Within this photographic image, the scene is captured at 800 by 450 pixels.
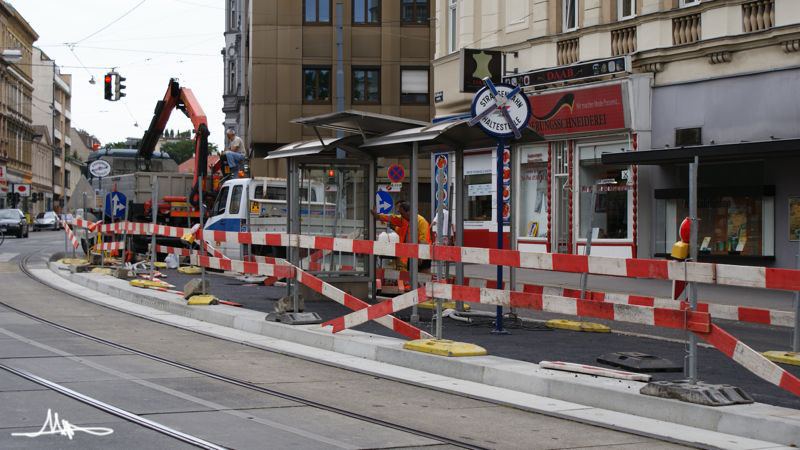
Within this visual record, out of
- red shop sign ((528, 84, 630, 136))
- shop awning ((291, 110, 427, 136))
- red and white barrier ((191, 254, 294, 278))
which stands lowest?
red and white barrier ((191, 254, 294, 278))

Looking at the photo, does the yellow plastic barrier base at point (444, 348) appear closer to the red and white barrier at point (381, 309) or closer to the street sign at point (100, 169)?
the red and white barrier at point (381, 309)

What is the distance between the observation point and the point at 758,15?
829 inches

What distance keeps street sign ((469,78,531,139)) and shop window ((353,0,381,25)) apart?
3774 cm

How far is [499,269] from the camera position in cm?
1248

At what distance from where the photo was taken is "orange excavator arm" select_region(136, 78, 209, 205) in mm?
29375

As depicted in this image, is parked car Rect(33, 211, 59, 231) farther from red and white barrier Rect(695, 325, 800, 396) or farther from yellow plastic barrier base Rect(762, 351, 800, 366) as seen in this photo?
red and white barrier Rect(695, 325, 800, 396)

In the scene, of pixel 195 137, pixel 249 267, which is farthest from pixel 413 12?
pixel 249 267

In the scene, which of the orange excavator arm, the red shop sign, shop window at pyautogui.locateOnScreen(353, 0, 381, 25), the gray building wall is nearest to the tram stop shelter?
the gray building wall

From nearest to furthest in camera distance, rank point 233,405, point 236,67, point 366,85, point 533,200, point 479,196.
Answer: point 233,405
point 533,200
point 479,196
point 366,85
point 236,67

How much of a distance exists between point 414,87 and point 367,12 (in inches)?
156

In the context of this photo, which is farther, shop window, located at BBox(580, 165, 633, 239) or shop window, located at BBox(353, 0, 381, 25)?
shop window, located at BBox(353, 0, 381, 25)

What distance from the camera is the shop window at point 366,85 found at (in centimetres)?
4928

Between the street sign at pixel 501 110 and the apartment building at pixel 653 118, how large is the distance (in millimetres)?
6600

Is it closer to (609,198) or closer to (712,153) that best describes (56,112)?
(609,198)
